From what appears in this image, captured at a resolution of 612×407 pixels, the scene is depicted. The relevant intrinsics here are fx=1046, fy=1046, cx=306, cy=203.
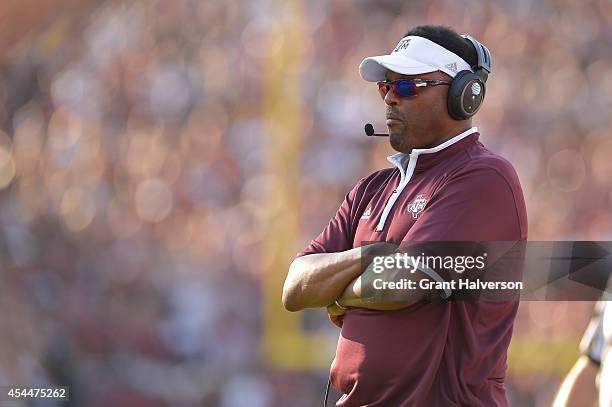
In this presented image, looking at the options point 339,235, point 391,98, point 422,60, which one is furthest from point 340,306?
point 422,60

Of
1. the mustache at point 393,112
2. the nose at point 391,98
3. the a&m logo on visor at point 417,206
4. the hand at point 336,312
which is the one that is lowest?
the hand at point 336,312

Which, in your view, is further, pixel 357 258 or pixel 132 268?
pixel 132 268

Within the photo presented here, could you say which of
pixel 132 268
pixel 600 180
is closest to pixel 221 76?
pixel 132 268

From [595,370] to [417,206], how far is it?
87cm

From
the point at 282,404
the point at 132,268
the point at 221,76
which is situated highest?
the point at 221,76

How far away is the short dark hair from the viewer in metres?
2.68

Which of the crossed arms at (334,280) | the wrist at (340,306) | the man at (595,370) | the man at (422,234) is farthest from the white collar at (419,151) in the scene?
the man at (595,370)

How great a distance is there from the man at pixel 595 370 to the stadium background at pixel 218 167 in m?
2.74

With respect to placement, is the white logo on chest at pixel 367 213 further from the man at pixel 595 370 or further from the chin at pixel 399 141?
the man at pixel 595 370

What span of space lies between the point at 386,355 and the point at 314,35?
4288 mm

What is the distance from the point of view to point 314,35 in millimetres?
6484

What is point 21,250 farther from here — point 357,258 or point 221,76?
point 357,258

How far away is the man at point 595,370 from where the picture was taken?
290cm

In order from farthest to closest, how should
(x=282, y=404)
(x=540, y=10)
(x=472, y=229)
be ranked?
(x=540, y=10) < (x=282, y=404) < (x=472, y=229)
